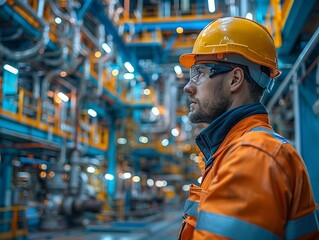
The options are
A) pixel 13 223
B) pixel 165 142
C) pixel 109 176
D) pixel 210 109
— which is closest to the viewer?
pixel 210 109

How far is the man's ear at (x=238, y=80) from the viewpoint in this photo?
4.70 ft

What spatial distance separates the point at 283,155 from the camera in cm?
114

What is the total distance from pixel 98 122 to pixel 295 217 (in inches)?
660

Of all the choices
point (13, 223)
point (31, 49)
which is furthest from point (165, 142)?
point (31, 49)

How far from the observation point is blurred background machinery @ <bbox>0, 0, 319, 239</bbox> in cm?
607

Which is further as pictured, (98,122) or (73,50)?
(98,122)

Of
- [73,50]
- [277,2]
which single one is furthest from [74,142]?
[277,2]

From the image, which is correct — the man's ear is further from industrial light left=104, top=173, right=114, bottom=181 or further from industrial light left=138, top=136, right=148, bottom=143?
industrial light left=138, top=136, right=148, bottom=143

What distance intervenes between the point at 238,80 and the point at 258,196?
1.85 feet

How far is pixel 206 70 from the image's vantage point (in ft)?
4.93

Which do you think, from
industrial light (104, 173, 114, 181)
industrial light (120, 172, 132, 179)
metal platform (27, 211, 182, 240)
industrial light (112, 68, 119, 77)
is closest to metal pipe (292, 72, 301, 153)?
metal platform (27, 211, 182, 240)

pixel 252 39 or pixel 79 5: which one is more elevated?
pixel 79 5

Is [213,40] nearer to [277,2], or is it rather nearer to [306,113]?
[306,113]

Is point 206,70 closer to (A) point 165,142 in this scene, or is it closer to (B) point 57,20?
(B) point 57,20
